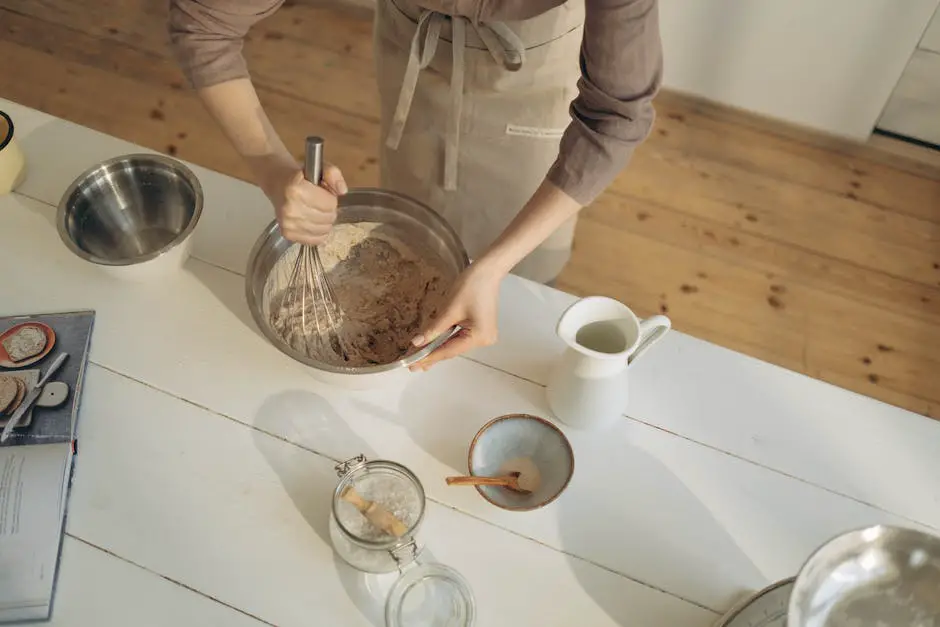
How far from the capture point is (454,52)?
103cm

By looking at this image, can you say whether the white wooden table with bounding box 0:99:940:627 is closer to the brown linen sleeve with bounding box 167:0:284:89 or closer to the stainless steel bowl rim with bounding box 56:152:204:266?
the stainless steel bowl rim with bounding box 56:152:204:266

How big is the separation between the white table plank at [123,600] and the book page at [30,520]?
2cm

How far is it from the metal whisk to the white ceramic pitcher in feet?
0.85

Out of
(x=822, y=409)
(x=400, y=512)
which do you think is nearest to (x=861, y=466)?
(x=822, y=409)

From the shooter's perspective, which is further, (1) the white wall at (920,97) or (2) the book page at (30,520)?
(1) the white wall at (920,97)

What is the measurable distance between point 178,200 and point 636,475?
2.29ft

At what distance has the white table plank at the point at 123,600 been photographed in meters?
0.80

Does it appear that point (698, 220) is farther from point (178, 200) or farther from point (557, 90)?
point (178, 200)

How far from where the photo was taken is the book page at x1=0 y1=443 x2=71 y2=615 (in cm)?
80

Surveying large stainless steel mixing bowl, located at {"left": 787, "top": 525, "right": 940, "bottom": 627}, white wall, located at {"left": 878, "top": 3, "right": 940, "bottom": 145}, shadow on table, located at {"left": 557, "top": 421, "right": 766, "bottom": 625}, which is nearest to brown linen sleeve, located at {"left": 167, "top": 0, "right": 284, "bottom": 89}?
shadow on table, located at {"left": 557, "top": 421, "right": 766, "bottom": 625}

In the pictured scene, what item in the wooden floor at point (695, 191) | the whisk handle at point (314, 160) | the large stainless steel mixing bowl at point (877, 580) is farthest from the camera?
the wooden floor at point (695, 191)

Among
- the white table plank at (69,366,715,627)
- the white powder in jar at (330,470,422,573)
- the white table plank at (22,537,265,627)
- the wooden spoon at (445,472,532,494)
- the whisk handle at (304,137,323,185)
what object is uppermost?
the whisk handle at (304,137,323,185)

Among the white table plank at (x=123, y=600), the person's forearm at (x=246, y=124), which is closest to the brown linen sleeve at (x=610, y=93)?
the person's forearm at (x=246, y=124)

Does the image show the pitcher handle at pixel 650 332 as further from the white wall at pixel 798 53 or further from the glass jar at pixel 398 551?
the white wall at pixel 798 53
